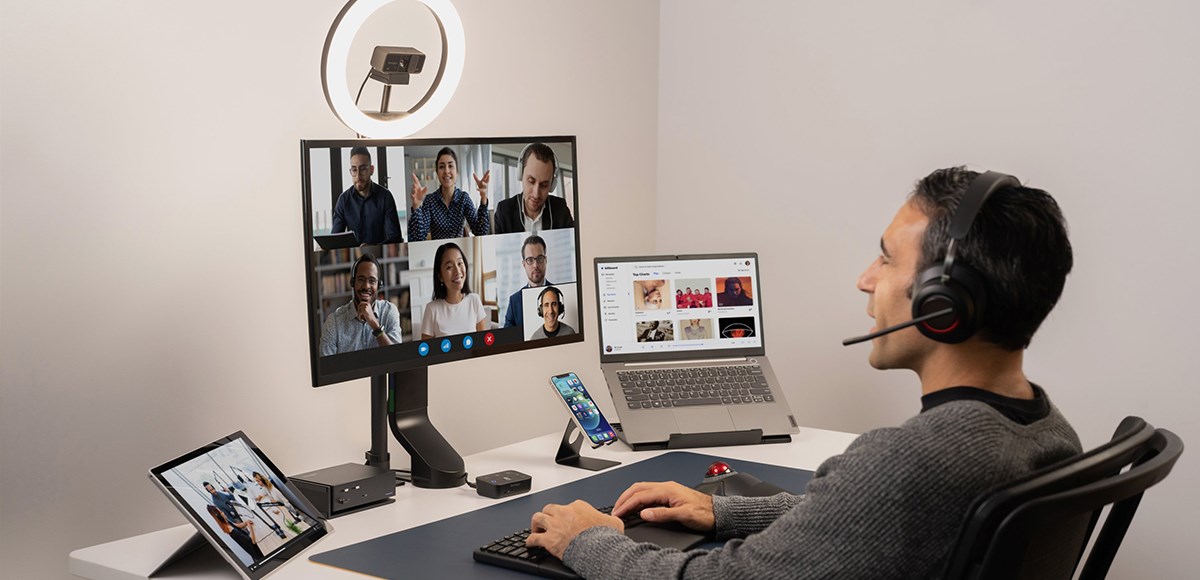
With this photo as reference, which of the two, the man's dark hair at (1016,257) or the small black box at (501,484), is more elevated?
the man's dark hair at (1016,257)

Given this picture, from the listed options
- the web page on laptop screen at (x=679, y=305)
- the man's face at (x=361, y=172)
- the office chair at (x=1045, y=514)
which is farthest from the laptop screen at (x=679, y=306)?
the office chair at (x=1045, y=514)

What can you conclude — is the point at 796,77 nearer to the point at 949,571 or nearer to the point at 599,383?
the point at 599,383

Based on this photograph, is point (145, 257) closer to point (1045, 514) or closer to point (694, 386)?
point (694, 386)

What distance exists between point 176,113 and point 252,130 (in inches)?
6.0

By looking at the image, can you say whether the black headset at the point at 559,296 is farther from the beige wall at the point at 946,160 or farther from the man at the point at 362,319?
the beige wall at the point at 946,160

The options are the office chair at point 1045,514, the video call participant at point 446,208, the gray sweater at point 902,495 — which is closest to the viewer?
the office chair at point 1045,514

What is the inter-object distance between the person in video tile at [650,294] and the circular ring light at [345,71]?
63 centimetres

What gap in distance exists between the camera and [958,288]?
116 cm

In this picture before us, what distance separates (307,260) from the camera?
63.8 inches

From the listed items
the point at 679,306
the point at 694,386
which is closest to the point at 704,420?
the point at 694,386

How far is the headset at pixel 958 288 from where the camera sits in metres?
1.16

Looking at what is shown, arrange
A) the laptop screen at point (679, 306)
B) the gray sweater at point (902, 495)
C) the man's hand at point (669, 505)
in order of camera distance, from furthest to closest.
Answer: the laptop screen at point (679, 306)
the man's hand at point (669, 505)
the gray sweater at point (902, 495)

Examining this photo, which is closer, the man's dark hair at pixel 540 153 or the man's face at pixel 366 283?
the man's face at pixel 366 283

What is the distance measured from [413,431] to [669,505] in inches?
20.3
